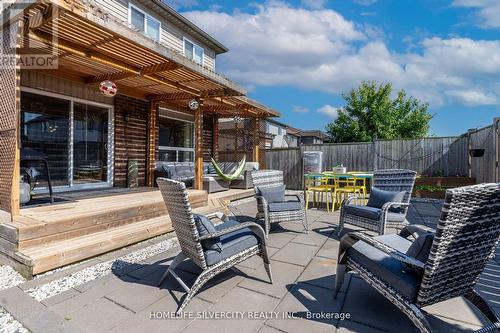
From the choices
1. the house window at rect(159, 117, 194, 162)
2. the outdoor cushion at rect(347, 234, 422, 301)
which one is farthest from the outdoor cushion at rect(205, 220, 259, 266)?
the house window at rect(159, 117, 194, 162)

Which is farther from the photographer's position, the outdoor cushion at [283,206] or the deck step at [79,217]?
the outdoor cushion at [283,206]

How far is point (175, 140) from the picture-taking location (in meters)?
8.05

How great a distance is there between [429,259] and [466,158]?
8.90m

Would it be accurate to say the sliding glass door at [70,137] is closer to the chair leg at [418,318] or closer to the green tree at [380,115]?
the chair leg at [418,318]

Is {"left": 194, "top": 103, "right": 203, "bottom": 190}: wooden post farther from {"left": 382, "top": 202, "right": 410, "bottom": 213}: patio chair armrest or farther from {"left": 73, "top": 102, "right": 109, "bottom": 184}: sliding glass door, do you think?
{"left": 382, "top": 202, "right": 410, "bottom": 213}: patio chair armrest

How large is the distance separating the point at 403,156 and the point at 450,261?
8.40m

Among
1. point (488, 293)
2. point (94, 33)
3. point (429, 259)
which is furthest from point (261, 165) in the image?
point (429, 259)

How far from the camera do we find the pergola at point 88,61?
2.86 meters

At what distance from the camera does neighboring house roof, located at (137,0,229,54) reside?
758 centimetres

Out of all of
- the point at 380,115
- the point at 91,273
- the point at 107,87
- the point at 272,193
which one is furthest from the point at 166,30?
the point at 380,115

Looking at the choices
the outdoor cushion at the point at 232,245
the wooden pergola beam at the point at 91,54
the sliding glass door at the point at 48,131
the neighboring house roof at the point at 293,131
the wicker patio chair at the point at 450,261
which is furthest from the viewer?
the neighboring house roof at the point at 293,131

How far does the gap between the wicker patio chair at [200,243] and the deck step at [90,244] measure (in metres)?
1.12
